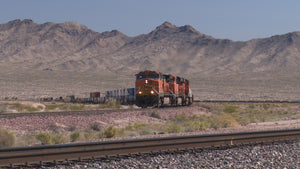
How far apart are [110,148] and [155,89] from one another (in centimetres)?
2151

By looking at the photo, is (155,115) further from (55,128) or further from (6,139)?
(6,139)

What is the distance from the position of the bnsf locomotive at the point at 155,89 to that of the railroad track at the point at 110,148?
1787cm

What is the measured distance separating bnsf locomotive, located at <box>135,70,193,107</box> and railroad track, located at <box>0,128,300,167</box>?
1787 cm

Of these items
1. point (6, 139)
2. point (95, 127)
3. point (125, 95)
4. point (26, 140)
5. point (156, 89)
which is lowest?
point (26, 140)

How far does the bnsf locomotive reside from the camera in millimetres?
33188

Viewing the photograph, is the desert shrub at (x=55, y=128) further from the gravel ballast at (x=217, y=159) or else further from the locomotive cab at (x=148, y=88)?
the locomotive cab at (x=148, y=88)

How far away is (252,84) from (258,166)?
11178 cm

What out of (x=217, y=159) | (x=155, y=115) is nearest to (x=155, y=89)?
(x=155, y=115)

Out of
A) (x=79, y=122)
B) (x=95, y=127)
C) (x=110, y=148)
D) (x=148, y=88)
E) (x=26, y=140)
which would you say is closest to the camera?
(x=110, y=148)

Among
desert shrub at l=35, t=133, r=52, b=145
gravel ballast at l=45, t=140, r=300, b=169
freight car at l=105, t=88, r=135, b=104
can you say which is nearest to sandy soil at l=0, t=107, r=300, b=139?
desert shrub at l=35, t=133, r=52, b=145

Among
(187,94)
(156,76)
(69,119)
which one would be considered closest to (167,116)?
(156,76)

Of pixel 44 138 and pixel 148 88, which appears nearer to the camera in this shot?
pixel 44 138

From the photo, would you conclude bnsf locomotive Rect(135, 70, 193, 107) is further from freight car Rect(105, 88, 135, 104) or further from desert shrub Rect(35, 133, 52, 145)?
desert shrub Rect(35, 133, 52, 145)

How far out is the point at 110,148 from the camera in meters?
11.8
